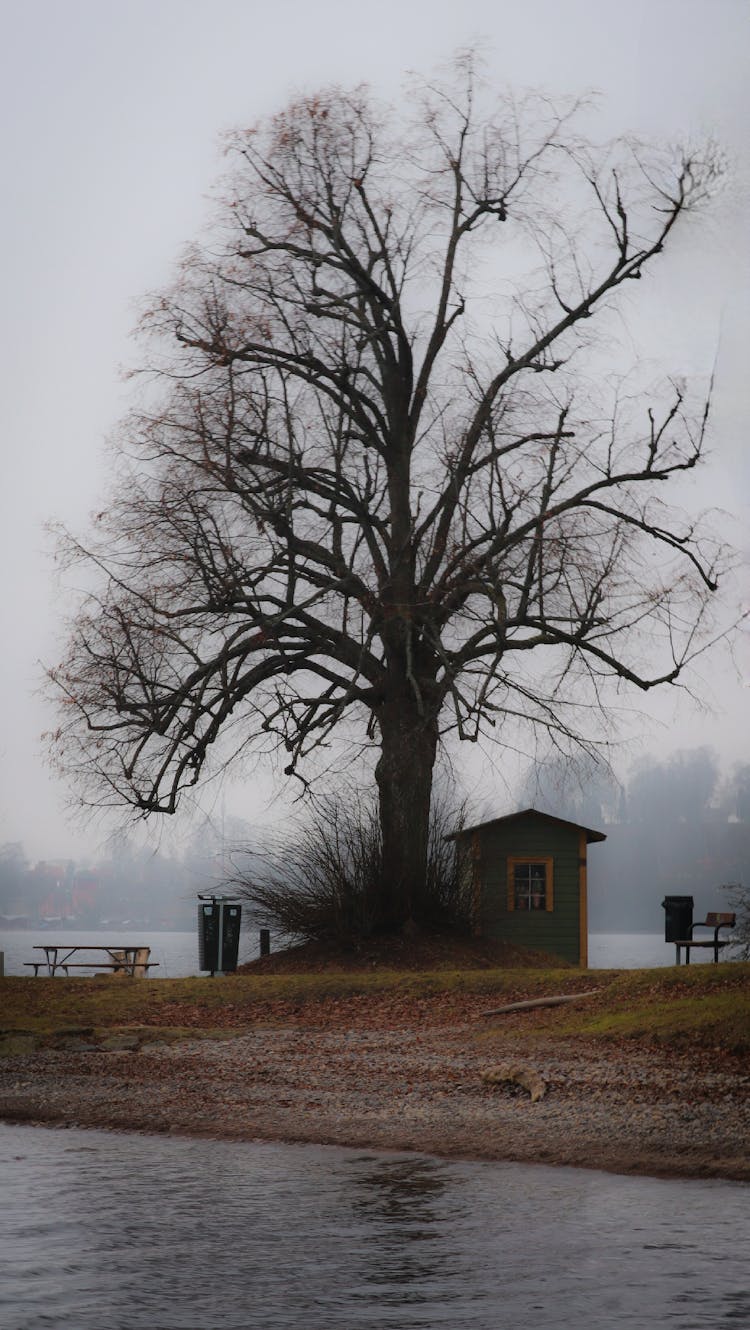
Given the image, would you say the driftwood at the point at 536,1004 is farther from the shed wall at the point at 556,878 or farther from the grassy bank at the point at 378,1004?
the shed wall at the point at 556,878

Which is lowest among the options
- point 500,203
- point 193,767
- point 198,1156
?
point 198,1156

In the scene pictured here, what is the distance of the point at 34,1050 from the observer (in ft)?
50.5

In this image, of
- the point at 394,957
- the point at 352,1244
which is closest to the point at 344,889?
the point at 394,957

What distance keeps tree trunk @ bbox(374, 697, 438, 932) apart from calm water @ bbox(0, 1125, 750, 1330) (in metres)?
15.4

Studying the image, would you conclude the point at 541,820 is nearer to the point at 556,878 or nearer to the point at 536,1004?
the point at 556,878

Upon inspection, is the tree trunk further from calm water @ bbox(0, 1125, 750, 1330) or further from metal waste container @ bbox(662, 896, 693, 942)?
calm water @ bbox(0, 1125, 750, 1330)

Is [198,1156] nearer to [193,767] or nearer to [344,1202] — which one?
[344,1202]

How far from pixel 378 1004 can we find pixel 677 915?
12.0 m

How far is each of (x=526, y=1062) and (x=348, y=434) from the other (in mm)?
16937

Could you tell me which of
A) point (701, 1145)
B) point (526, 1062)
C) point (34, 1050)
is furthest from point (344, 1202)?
point (34, 1050)

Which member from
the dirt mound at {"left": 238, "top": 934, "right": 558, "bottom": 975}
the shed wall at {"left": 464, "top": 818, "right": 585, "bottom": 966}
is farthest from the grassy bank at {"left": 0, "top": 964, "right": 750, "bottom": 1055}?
the shed wall at {"left": 464, "top": 818, "right": 585, "bottom": 966}

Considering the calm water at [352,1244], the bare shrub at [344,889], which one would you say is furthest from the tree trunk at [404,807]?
Answer: the calm water at [352,1244]

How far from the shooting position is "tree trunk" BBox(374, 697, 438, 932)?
25.2 metres

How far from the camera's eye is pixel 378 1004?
64.0ft
